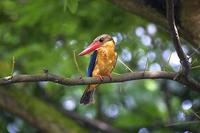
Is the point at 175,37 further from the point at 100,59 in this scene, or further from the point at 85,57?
the point at 85,57

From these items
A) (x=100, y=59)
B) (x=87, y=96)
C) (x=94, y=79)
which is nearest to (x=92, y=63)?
(x=100, y=59)

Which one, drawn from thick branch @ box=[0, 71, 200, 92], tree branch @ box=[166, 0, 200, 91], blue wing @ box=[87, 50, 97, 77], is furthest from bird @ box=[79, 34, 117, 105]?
tree branch @ box=[166, 0, 200, 91]

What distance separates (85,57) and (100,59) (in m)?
3.04

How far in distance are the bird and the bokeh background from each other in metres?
0.99

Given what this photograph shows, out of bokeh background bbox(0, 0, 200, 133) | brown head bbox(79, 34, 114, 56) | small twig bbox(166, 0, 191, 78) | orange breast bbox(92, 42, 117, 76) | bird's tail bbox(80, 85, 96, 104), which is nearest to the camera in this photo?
small twig bbox(166, 0, 191, 78)

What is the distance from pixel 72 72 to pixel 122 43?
1102mm

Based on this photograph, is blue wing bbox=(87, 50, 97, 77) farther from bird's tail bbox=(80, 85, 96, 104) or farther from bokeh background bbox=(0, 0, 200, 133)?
bokeh background bbox=(0, 0, 200, 133)

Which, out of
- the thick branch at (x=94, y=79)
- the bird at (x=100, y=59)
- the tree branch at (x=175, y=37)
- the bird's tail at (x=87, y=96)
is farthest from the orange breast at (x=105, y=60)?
the tree branch at (x=175, y=37)

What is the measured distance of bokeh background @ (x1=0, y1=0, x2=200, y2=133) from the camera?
7.48 meters

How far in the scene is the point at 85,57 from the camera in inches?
339

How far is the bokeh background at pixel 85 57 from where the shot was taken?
7.48m

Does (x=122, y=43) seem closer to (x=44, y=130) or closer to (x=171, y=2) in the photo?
(x=44, y=130)

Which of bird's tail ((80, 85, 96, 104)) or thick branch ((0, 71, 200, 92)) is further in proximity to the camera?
bird's tail ((80, 85, 96, 104))

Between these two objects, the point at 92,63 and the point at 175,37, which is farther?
the point at 92,63
